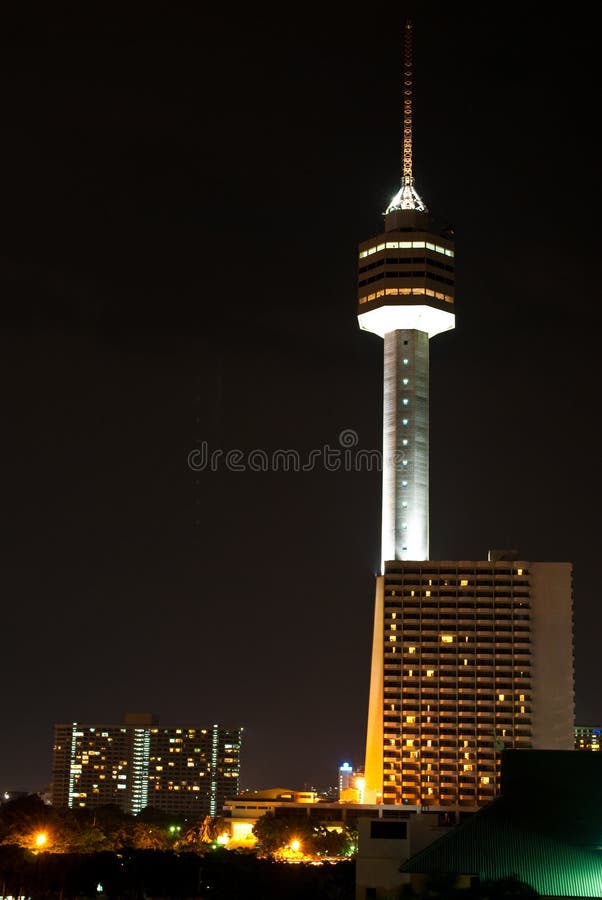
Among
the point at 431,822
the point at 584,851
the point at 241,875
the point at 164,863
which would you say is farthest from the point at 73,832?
the point at 584,851

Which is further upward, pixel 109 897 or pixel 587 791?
pixel 587 791

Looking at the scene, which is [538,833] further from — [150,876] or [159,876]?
[150,876]

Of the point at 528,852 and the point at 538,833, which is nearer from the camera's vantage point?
the point at 528,852

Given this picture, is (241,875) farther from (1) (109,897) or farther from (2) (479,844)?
(2) (479,844)

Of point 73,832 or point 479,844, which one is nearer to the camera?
point 479,844

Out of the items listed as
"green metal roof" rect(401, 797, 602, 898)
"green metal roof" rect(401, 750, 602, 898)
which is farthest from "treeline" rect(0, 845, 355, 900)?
"green metal roof" rect(401, 797, 602, 898)

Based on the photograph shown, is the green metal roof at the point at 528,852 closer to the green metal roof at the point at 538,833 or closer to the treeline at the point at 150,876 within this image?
the green metal roof at the point at 538,833

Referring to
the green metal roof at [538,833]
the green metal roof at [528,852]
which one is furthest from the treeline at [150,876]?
the green metal roof at [528,852]

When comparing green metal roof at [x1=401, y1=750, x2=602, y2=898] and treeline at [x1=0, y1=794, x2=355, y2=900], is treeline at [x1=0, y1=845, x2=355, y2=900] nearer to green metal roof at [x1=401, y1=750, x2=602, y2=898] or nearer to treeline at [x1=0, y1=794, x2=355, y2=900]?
treeline at [x1=0, y1=794, x2=355, y2=900]

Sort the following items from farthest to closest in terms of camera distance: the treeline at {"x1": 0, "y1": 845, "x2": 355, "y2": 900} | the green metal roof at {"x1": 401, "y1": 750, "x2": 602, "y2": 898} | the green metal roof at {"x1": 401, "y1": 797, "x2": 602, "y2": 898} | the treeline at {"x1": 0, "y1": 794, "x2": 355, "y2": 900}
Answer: the treeline at {"x1": 0, "y1": 845, "x2": 355, "y2": 900} < the treeline at {"x1": 0, "y1": 794, "x2": 355, "y2": 900} < the green metal roof at {"x1": 401, "y1": 750, "x2": 602, "y2": 898} < the green metal roof at {"x1": 401, "y1": 797, "x2": 602, "y2": 898}

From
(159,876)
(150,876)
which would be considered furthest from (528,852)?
(150,876)

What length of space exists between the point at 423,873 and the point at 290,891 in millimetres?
26668

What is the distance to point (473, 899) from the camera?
124m

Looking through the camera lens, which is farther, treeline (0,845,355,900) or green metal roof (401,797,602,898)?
treeline (0,845,355,900)
